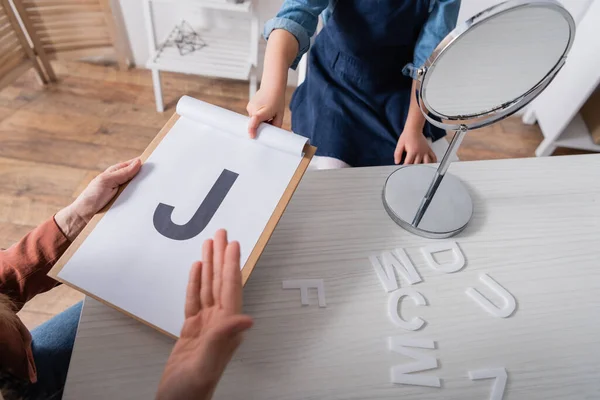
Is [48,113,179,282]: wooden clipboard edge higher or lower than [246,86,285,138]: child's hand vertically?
lower

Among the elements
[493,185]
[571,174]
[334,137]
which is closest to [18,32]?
[334,137]

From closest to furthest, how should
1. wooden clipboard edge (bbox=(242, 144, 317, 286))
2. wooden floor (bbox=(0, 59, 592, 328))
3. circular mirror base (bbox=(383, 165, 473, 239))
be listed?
wooden clipboard edge (bbox=(242, 144, 317, 286)) < circular mirror base (bbox=(383, 165, 473, 239)) < wooden floor (bbox=(0, 59, 592, 328))

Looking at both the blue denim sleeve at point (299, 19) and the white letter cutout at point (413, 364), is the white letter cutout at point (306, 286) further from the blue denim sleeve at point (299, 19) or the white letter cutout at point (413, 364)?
the blue denim sleeve at point (299, 19)

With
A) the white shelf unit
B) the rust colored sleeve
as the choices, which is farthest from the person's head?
the white shelf unit

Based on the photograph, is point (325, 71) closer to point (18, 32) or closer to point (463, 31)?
point (463, 31)

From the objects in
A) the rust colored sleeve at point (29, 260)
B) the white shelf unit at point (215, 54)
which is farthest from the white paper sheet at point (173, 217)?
the white shelf unit at point (215, 54)

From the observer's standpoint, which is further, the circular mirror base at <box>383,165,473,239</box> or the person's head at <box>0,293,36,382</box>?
the circular mirror base at <box>383,165,473,239</box>

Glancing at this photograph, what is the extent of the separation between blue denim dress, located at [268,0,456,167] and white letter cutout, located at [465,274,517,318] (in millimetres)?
403

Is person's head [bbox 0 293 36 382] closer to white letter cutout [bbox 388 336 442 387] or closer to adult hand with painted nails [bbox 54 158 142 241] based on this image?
adult hand with painted nails [bbox 54 158 142 241]

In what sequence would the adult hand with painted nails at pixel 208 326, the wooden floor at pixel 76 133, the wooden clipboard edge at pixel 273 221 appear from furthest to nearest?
1. the wooden floor at pixel 76 133
2. the wooden clipboard edge at pixel 273 221
3. the adult hand with painted nails at pixel 208 326

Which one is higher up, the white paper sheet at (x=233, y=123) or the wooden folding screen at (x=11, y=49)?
the white paper sheet at (x=233, y=123)

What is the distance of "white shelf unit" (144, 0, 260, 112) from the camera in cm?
155

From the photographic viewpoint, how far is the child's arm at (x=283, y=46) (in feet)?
2.35

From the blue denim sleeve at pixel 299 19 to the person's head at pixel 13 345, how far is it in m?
0.64
